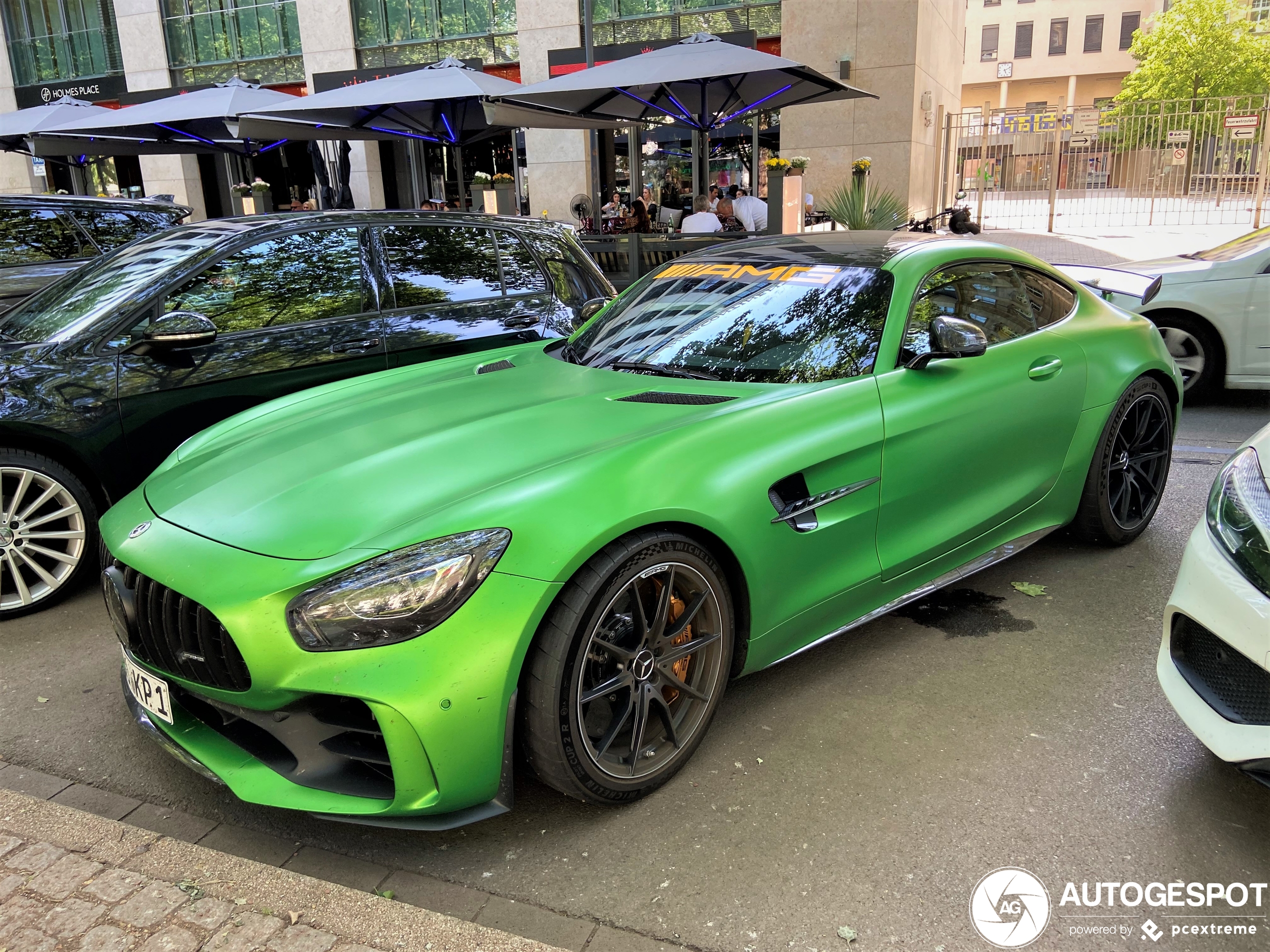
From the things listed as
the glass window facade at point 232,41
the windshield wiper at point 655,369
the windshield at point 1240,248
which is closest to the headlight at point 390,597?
the windshield wiper at point 655,369

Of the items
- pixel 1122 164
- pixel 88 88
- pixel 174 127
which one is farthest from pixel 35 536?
pixel 88 88

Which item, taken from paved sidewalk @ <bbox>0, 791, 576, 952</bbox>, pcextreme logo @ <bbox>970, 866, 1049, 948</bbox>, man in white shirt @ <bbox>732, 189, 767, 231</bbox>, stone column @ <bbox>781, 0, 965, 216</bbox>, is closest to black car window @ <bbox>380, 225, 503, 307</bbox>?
paved sidewalk @ <bbox>0, 791, 576, 952</bbox>

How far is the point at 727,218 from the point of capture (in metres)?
12.3

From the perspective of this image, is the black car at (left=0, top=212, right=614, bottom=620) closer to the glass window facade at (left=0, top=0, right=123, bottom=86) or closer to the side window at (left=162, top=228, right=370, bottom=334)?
the side window at (left=162, top=228, right=370, bottom=334)

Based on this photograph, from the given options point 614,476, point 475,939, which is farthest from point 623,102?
point 475,939

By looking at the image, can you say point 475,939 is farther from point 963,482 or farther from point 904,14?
point 904,14

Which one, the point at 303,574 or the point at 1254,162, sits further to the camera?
the point at 1254,162

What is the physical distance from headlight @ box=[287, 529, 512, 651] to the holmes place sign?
25420mm

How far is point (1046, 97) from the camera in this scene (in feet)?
200

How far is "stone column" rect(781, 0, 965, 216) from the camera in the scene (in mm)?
15906

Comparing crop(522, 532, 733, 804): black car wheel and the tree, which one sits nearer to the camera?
crop(522, 532, 733, 804): black car wheel

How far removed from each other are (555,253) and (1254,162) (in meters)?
17.2
